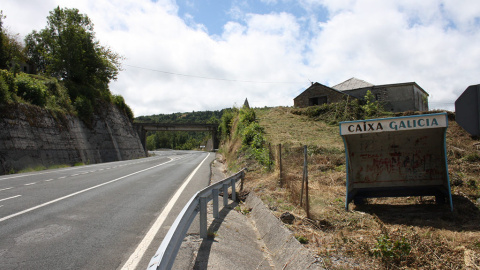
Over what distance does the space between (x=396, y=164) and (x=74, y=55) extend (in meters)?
41.9

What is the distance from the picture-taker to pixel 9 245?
16.6 ft

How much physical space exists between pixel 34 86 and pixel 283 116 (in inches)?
906

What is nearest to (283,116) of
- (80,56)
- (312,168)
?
(312,168)

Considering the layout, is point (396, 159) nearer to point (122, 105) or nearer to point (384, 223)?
point (384, 223)

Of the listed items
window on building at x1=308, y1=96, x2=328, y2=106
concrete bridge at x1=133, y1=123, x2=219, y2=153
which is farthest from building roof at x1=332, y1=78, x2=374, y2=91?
concrete bridge at x1=133, y1=123, x2=219, y2=153

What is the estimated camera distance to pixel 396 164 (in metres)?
8.24

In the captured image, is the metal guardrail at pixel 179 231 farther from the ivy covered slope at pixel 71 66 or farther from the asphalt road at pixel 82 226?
the ivy covered slope at pixel 71 66

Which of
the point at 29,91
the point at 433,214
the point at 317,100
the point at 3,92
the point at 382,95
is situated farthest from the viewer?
the point at 317,100

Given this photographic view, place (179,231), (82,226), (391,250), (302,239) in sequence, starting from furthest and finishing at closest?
(82,226) < (302,239) < (391,250) < (179,231)

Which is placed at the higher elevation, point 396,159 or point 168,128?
point 168,128

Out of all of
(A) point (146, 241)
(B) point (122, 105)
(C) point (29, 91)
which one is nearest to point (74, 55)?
(B) point (122, 105)

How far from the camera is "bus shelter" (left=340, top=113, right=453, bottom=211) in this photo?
7.78 metres

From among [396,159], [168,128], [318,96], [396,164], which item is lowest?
[396,164]

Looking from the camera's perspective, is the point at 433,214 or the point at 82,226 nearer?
the point at 82,226
